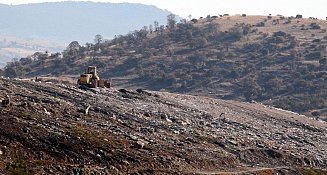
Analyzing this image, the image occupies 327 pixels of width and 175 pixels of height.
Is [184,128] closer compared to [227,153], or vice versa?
[227,153]

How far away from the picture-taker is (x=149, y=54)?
438 feet

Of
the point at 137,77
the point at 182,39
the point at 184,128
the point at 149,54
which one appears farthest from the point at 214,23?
the point at 184,128

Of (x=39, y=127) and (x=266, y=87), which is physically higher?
(x=39, y=127)

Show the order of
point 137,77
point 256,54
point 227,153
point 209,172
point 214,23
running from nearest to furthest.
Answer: point 209,172, point 227,153, point 137,77, point 256,54, point 214,23

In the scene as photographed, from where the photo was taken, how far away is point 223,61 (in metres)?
125

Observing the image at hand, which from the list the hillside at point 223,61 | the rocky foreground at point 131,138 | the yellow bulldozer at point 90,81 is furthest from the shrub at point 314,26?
the yellow bulldozer at point 90,81

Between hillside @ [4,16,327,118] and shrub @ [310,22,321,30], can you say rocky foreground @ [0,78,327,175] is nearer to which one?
hillside @ [4,16,327,118]

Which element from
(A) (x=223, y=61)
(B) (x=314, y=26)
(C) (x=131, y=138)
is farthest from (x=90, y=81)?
(B) (x=314, y=26)

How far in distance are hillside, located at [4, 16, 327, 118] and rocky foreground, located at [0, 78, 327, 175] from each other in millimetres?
45007

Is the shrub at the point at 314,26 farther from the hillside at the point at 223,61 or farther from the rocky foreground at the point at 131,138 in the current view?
the rocky foreground at the point at 131,138

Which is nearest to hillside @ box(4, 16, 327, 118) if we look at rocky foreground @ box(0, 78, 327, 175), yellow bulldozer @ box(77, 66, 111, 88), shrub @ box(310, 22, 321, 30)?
shrub @ box(310, 22, 321, 30)

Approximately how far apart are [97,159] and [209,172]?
20.3 feet

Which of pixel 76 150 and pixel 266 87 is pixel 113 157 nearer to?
pixel 76 150

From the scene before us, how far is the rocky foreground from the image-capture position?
91.5ft
